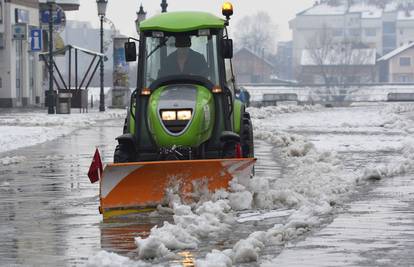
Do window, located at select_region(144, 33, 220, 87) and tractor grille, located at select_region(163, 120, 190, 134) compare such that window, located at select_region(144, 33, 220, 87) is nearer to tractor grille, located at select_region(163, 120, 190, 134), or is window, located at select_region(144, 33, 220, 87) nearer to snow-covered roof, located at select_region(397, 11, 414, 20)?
tractor grille, located at select_region(163, 120, 190, 134)

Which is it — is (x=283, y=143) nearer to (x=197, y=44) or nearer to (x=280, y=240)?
(x=197, y=44)

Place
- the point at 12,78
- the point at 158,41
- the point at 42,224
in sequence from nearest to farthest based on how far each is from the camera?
1. the point at 42,224
2. the point at 158,41
3. the point at 12,78

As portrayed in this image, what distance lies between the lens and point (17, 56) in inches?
2419

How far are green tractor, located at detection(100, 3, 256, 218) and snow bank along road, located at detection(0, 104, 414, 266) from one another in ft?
0.88

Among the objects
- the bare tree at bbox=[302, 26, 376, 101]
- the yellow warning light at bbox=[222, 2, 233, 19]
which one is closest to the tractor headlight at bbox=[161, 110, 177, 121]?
the yellow warning light at bbox=[222, 2, 233, 19]

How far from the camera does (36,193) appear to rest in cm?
1600

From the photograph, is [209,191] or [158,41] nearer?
[209,191]

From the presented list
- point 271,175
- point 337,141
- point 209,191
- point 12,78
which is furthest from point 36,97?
point 209,191

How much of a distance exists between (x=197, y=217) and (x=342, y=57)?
460 ft

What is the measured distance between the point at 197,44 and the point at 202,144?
1.53m

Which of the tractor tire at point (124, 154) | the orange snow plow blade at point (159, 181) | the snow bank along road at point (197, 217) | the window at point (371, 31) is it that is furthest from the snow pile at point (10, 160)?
the window at point (371, 31)

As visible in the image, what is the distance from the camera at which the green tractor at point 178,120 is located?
1327cm

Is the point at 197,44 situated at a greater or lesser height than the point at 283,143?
greater

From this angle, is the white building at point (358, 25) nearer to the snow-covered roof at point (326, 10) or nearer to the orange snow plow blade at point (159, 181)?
the snow-covered roof at point (326, 10)
